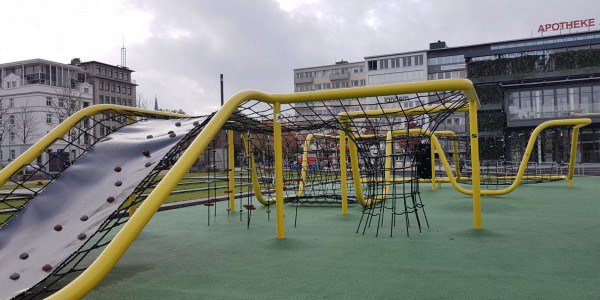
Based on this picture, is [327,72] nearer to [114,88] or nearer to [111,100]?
[114,88]

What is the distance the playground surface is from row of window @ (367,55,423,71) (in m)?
66.5

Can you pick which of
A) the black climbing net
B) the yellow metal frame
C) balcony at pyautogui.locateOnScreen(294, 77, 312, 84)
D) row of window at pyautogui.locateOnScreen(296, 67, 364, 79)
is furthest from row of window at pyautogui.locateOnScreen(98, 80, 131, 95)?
the yellow metal frame

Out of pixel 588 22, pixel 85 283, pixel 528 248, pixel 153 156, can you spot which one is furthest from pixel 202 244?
pixel 588 22

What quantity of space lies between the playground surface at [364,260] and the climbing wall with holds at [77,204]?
647mm

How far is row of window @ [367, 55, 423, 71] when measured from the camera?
238 ft

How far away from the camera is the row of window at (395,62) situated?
7250 cm

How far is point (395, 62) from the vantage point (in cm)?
7475

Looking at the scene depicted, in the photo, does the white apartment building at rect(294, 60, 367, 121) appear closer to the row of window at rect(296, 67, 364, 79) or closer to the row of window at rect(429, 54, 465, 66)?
the row of window at rect(296, 67, 364, 79)

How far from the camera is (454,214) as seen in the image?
32.1 feet

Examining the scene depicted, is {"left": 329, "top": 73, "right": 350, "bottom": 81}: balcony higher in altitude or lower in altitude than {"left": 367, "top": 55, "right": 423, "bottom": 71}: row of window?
higher

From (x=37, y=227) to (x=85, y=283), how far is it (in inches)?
90.8

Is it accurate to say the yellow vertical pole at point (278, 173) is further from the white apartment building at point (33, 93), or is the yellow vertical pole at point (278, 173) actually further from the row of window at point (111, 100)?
the row of window at point (111, 100)

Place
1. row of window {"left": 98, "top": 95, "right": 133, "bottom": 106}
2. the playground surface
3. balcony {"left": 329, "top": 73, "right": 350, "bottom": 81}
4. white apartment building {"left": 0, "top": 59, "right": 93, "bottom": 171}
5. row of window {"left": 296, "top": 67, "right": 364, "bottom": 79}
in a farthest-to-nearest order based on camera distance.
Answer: row of window {"left": 296, "top": 67, "right": 364, "bottom": 79}, balcony {"left": 329, "top": 73, "right": 350, "bottom": 81}, row of window {"left": 98, "top": 95, "right": 133, "bottom": 106}, white apartment building {"left": 0, "top": 59, "right": 93, "bottom": 171}, the playground surface

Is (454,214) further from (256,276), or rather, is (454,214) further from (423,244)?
(256,276)
